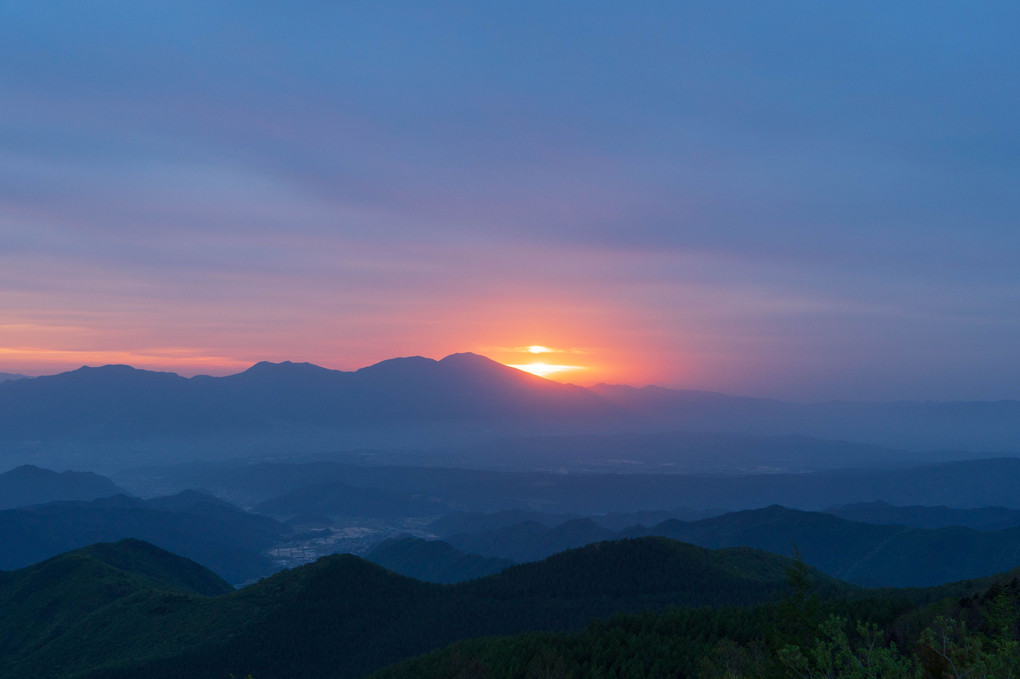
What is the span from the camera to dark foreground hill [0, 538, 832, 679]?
258 ft

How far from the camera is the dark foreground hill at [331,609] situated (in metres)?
78.8

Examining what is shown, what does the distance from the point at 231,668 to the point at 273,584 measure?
87.6 feet

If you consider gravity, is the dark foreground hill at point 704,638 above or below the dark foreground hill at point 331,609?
above

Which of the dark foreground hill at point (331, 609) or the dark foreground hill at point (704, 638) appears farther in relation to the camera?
the dark foreground hill at point (331, 609)

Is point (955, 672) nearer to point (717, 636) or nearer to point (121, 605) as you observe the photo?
point (717, 636)

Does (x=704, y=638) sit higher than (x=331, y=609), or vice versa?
(x=704, y=638)

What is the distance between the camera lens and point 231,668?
7625 cm

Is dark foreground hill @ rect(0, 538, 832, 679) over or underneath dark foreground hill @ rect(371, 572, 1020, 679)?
underneath

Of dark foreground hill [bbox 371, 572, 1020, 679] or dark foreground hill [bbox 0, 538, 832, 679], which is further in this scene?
dark foreground hill [bbox 0, 538, 832, 679]

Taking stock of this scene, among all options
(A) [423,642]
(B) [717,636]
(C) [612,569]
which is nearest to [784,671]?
(B) [717,636]

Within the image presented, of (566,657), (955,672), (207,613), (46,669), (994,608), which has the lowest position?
(46,669)

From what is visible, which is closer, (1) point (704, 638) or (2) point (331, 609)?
(1) point (704, 638)

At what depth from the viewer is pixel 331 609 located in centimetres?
9131

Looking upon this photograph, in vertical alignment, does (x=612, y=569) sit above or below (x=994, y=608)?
below
